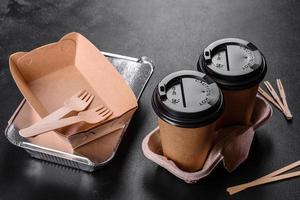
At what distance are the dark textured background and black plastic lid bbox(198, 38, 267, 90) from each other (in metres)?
0.18

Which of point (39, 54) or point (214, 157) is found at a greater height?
point (39, 54)

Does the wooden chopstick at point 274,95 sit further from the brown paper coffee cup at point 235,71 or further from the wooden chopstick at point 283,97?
the brown paper coffee cup at point 235,71

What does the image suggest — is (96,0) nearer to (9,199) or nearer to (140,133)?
(140,133)

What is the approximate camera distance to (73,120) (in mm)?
821

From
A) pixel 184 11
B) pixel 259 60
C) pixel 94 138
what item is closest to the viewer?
pixel 259 60

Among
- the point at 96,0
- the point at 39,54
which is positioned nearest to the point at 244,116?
the point at 39,54

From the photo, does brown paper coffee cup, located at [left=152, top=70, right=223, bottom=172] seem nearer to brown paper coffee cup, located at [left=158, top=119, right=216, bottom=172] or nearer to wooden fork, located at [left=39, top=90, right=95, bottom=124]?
brown paper coffee cup, located at [left=158, top=119, right=216, bottom=172]

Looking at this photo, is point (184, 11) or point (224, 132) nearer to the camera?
point (224, 132)

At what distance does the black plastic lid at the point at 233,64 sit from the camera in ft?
2.43

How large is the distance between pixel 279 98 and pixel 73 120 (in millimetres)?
438

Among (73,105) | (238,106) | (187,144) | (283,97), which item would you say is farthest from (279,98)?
(73,105)

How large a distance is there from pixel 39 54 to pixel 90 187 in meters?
0.32

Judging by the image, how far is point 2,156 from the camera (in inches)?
35.1

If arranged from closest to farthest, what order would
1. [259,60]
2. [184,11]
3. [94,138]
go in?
[259,60] < [94,138] < [184,11]
